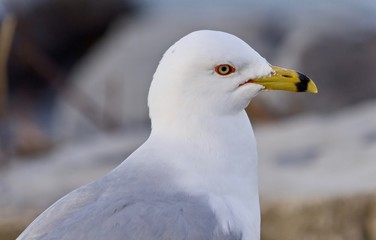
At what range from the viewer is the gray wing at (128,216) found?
271cm

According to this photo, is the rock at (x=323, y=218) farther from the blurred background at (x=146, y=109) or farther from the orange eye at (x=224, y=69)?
the orange eye at (x=224, y=69)

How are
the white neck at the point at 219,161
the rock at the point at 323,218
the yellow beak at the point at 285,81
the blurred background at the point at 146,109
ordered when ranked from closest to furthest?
the white neck at the point at 219,161
the yellow beak at the point at 285,81
the rock at the point at 323,218
the blurred background at the point at 146,109

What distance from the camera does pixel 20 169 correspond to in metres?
6.07

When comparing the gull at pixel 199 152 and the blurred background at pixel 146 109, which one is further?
the blurred background at pixel 146 109

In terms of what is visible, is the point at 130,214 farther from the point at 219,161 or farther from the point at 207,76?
the point at 207,76

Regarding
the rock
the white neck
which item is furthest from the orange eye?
the rock

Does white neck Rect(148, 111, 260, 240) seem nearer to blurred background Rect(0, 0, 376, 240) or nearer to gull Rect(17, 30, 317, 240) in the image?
gull Rect(17, 30, 317, 240)

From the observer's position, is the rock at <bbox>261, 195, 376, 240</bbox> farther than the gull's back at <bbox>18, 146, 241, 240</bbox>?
Yes

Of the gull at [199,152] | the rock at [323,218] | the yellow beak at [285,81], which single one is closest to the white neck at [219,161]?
the gull at [199,152]

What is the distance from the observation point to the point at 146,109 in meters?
8.61

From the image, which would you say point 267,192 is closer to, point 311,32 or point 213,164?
point 213,164

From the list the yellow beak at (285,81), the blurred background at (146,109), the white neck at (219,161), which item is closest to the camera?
the white neck at (219,161)

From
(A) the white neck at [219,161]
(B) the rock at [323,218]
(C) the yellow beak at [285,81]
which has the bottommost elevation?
(A) the white neck at [219,161]

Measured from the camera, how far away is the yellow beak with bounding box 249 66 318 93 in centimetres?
308
